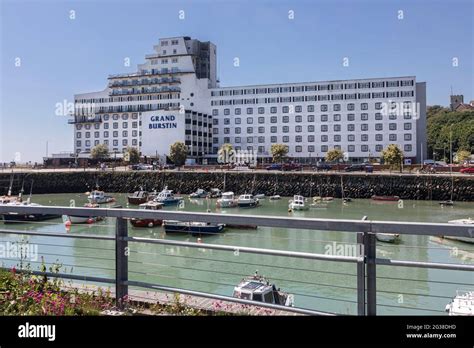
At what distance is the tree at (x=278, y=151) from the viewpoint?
8594 centimetres

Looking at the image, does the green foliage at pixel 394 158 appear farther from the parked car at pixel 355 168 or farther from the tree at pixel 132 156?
the tree at pixel 132 156

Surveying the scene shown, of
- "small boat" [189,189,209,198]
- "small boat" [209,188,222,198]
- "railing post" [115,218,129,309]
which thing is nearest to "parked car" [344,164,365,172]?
"small boat" [209,188,222,198]

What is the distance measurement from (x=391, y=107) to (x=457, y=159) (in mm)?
16178

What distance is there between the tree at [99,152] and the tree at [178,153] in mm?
18725

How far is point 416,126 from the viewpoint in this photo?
276 ft

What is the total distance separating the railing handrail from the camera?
3377 millimetres

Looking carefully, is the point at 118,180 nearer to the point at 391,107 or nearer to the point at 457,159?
the point at 391,107

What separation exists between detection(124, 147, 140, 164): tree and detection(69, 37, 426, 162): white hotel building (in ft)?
15.7

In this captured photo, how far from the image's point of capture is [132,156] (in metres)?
88.4

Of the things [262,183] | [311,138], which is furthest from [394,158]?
[262,183]

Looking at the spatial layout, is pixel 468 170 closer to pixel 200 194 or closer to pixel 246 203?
pixel 246 203
